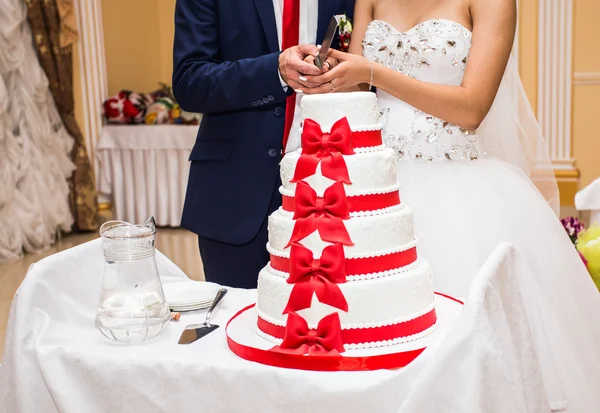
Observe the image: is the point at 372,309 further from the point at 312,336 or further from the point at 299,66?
the point at 299,66

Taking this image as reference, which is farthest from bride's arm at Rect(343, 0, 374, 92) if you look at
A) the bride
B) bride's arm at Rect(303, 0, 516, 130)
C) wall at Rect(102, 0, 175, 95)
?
wall at Rect(102, 0, 175, 95)

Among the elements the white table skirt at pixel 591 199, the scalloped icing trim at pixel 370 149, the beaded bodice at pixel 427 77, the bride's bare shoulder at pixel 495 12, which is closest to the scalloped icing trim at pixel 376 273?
the scalloped icing trim at pixel 370 149

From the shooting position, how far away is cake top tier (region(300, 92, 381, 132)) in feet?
4.69

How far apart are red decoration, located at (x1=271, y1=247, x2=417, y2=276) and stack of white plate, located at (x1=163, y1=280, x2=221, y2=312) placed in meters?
0.28

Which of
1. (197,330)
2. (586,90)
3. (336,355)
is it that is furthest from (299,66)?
(586,90)

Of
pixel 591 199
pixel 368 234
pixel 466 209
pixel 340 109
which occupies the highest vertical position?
pixel 340 109

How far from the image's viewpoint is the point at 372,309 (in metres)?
1.34

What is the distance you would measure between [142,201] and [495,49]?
20.0 ft

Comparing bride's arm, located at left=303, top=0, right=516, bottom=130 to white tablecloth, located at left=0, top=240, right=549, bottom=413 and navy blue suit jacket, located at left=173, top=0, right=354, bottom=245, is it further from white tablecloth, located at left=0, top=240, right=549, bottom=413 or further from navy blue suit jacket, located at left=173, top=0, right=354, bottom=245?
white tablecloth, located at left=0, top=240, right=549, bottom=413

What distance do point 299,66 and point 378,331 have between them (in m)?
0.78

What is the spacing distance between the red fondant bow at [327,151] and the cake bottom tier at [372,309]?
0.20 metres

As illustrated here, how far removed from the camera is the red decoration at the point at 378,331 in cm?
133

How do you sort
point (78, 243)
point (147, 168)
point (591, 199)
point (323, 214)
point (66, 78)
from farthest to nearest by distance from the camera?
point (147, 168)
point (66, 78)
point (78, 243)
point (591, 199)
point (323, 214)

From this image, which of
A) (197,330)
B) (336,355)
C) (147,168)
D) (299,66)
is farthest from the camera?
(147,168)
